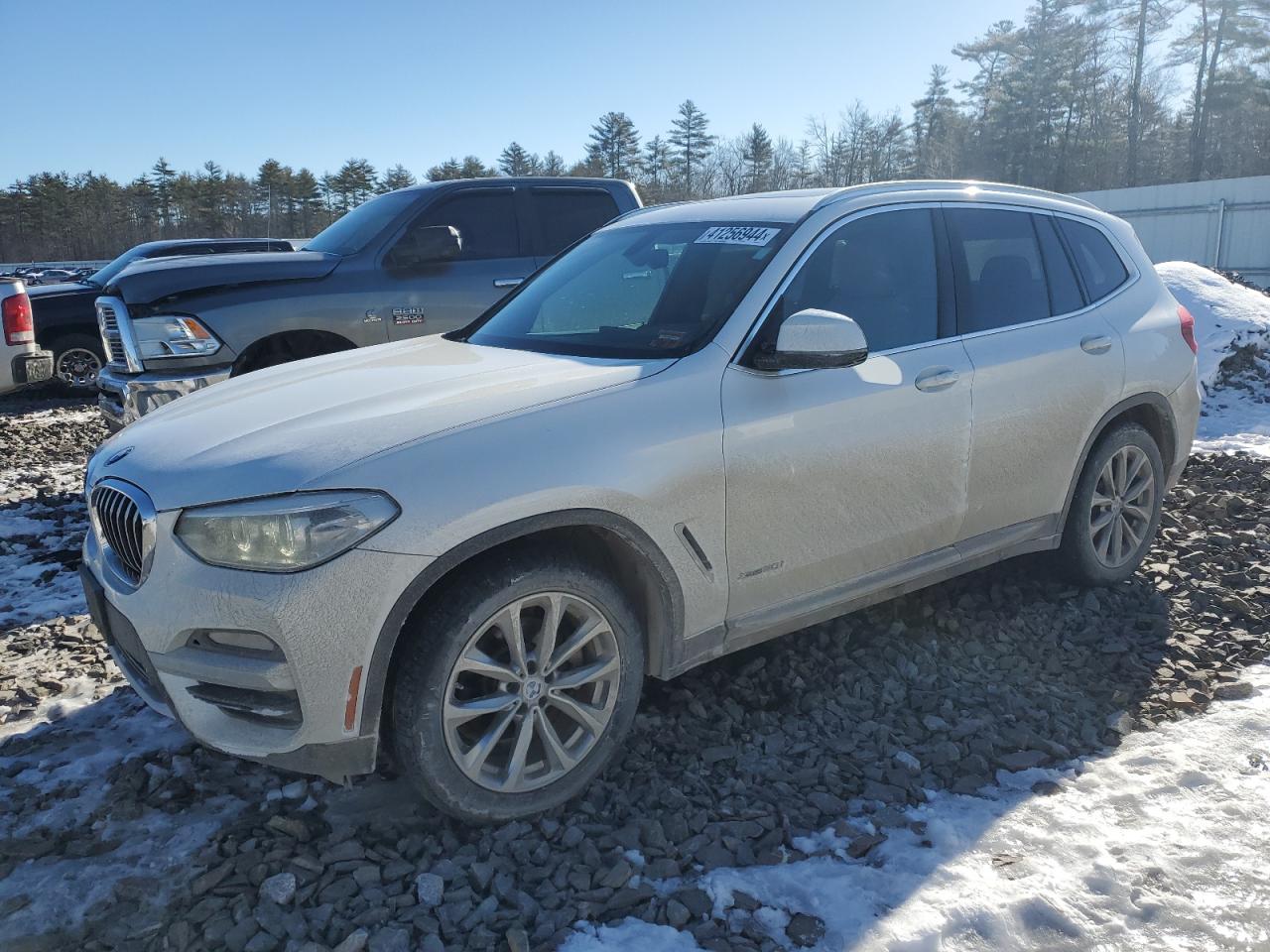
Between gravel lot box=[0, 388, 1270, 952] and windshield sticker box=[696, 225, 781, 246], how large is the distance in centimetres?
168

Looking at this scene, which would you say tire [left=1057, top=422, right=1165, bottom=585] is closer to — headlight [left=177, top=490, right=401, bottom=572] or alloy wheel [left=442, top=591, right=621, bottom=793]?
alloy wheel [left=442, top=591, right=621, bottom=793]

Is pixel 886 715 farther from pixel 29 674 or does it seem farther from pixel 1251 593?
pixel 29 674

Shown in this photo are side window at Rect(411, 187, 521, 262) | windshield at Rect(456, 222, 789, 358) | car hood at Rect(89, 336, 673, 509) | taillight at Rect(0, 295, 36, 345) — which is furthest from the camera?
taillight at Rect(0, 295, 36, 345)

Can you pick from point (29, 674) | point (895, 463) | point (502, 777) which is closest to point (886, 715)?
point (895, 463)

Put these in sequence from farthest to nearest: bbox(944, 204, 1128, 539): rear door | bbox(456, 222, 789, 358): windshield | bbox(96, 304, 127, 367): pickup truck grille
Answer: bbox(96, 304, 127, 367): pickup truck grille, bbox(944, 204, 1128, 539): rear door, bbox(456, 222, 789, 358): windshield

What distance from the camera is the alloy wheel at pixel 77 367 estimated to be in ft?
35.7

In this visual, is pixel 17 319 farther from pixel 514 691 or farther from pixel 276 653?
pixel 514 691

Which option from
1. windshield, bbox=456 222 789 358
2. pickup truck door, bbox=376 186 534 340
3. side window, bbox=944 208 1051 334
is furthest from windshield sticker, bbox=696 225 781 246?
pickup truck door, bbox=376 186 534 340

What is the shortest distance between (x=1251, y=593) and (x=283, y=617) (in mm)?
4446

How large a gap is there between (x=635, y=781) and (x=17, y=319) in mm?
7959

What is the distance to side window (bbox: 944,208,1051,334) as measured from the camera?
12.4 ft

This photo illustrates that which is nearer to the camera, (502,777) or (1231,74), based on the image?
(502,777)

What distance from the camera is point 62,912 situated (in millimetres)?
2488

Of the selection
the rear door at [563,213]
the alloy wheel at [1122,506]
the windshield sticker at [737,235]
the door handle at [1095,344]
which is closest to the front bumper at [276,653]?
the windshield sticker at [737,235]
